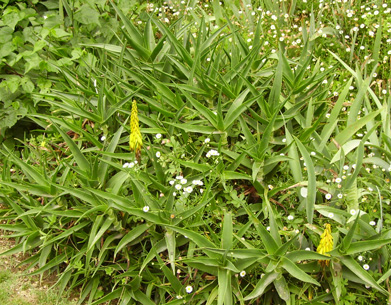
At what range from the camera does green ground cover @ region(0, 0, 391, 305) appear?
2.64m

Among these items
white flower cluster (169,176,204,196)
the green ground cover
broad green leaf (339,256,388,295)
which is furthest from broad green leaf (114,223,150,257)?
broad green leaf (339,256,388,295)

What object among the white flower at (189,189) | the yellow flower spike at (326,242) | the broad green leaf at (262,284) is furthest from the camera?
the white flower at (189,189)

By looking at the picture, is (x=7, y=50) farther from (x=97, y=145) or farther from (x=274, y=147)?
(x=274, y=147)

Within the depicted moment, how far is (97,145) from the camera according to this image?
127 inches

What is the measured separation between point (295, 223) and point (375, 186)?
59 cm

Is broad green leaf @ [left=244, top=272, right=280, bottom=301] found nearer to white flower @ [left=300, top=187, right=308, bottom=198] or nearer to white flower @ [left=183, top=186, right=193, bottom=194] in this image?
white flower @ [left=300, top=187, right=308, bottom=198]

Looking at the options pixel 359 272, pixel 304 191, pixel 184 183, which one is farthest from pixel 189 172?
pixel 359 272

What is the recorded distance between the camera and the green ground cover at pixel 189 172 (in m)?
2.64

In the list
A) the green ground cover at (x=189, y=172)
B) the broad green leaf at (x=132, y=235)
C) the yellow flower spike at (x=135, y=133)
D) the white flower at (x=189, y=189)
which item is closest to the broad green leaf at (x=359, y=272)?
the green ground cover at (x=189, y=172)

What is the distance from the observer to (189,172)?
3115 millimetres

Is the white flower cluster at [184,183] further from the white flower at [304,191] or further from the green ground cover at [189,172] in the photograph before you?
the white flower at [304,191]

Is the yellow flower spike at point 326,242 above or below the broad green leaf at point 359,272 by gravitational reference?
above

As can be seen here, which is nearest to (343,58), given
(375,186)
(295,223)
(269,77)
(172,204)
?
(269,77)

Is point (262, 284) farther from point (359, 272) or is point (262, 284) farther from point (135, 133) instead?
point (135, 133)
